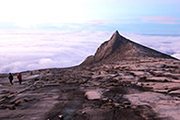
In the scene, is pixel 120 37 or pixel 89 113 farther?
pixel 120 37

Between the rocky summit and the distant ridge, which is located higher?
the distant ridge

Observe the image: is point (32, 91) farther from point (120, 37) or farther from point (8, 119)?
point (120, 37)

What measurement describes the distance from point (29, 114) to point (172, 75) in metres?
11.8

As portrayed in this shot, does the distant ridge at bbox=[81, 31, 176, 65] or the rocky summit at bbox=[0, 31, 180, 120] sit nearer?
the rocky summit at bbox=[0, 31, 180, 120]

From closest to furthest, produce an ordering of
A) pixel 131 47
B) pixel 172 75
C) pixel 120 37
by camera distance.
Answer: pixel 172 75
pixel 131 47
pixel 120 37

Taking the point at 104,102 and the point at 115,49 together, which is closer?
the point at 104,102

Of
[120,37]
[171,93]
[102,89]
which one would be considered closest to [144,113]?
[171,93]

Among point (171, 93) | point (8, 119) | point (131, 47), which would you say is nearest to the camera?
point (8, 119)

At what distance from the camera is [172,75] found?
652 inches

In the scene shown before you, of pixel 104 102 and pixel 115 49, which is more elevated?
pixel 115 49

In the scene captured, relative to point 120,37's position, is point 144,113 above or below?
below

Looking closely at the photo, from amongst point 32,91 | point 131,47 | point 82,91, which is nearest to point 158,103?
point 82,91

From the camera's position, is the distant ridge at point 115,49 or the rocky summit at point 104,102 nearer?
the rocky summit at point 104,102

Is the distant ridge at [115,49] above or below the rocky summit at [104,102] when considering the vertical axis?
above
